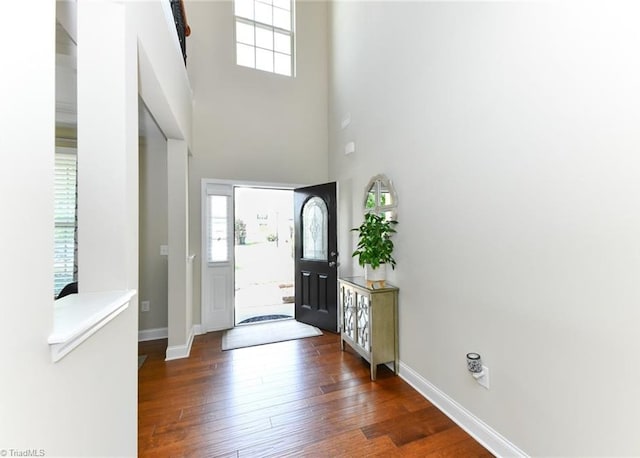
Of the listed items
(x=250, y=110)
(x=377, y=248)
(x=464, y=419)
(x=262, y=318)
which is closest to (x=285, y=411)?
(x=464, y=419)

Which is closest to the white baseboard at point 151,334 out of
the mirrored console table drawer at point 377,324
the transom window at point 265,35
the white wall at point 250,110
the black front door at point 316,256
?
the white wall at point 250,110

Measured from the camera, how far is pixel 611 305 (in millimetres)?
1112

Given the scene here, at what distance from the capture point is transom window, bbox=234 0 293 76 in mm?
3795

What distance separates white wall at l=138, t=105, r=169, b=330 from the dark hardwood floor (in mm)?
638

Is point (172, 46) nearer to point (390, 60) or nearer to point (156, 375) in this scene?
point (390, 60)

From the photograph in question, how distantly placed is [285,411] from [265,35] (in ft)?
15.5

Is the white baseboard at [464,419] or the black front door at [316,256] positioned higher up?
the black front door at [316,256]

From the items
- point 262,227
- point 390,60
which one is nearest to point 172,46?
point 390,60

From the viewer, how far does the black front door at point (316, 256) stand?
11.1 feet

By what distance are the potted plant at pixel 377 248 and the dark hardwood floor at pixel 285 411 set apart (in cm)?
92

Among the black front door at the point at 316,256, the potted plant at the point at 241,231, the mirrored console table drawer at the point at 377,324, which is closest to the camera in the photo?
the mirrored console table drawer at the point at 377,324

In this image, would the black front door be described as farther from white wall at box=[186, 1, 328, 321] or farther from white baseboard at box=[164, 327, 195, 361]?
white baseboard at box=[164, 327, 195, 361]

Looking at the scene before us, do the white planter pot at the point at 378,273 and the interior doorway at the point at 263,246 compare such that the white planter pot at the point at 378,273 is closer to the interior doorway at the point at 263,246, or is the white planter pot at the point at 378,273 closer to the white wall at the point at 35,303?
the white wall at the point at 35,303

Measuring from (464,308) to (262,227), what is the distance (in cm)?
469
